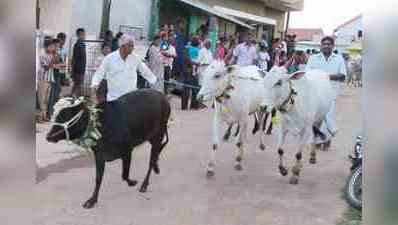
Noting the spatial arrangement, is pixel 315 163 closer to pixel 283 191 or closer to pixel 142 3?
pixel 283 191

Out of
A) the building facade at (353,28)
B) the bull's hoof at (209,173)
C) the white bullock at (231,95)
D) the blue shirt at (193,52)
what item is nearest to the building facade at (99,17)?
the blue shirt at (193,52)

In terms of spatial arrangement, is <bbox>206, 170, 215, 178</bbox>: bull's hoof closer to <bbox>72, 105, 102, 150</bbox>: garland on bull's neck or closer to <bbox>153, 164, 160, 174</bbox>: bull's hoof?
<bbox>153, 164, 160, 174</bbox>: bull's hoof

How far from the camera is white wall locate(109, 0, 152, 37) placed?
17.0 meters

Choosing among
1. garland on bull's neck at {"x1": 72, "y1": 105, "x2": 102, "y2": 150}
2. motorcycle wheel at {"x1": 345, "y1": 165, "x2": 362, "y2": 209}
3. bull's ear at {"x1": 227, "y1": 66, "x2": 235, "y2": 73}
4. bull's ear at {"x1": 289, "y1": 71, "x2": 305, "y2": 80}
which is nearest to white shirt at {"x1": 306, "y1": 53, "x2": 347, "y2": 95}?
bull's ear at {"x1": 289, "y1": 71, "x2": 305, "y2": 80}

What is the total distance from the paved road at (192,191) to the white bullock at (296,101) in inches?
22.3

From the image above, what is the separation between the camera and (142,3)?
18.3 metres

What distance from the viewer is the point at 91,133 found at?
5.48 meters

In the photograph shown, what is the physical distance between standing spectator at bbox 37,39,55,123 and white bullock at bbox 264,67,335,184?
3.77 m

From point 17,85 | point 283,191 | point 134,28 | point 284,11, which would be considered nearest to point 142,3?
point 134,28

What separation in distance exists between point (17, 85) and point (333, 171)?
24.0 feet

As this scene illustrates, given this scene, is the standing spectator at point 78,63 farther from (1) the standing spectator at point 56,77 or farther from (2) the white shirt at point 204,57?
(2) the white shirt at point 204,57

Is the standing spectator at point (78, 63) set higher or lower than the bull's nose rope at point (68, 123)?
higher

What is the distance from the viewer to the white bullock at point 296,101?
6.97 meters

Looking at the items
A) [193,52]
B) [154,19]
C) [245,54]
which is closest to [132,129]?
[245,54]
